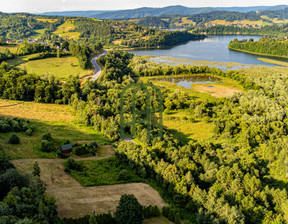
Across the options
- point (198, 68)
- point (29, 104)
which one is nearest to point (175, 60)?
point (198, 68)

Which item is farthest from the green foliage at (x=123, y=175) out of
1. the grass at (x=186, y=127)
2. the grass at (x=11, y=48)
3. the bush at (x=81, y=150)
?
the grass at (x=11, y=48)

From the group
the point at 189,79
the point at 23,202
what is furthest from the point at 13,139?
the point at 189,79

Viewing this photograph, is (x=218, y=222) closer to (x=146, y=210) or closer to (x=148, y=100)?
(x=146, y=210)

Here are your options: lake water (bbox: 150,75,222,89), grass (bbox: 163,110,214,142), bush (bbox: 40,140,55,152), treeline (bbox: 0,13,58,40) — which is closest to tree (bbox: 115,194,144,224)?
bush (bbox: 40,140,55,152)

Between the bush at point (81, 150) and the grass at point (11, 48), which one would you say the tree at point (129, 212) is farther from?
the grass at point (11, 48)

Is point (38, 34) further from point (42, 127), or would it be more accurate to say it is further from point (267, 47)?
point (267, 47)

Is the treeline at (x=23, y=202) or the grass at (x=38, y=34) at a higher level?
the grass at (x=38, y=34)

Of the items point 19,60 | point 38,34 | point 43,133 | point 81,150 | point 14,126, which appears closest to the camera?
point 81,150
